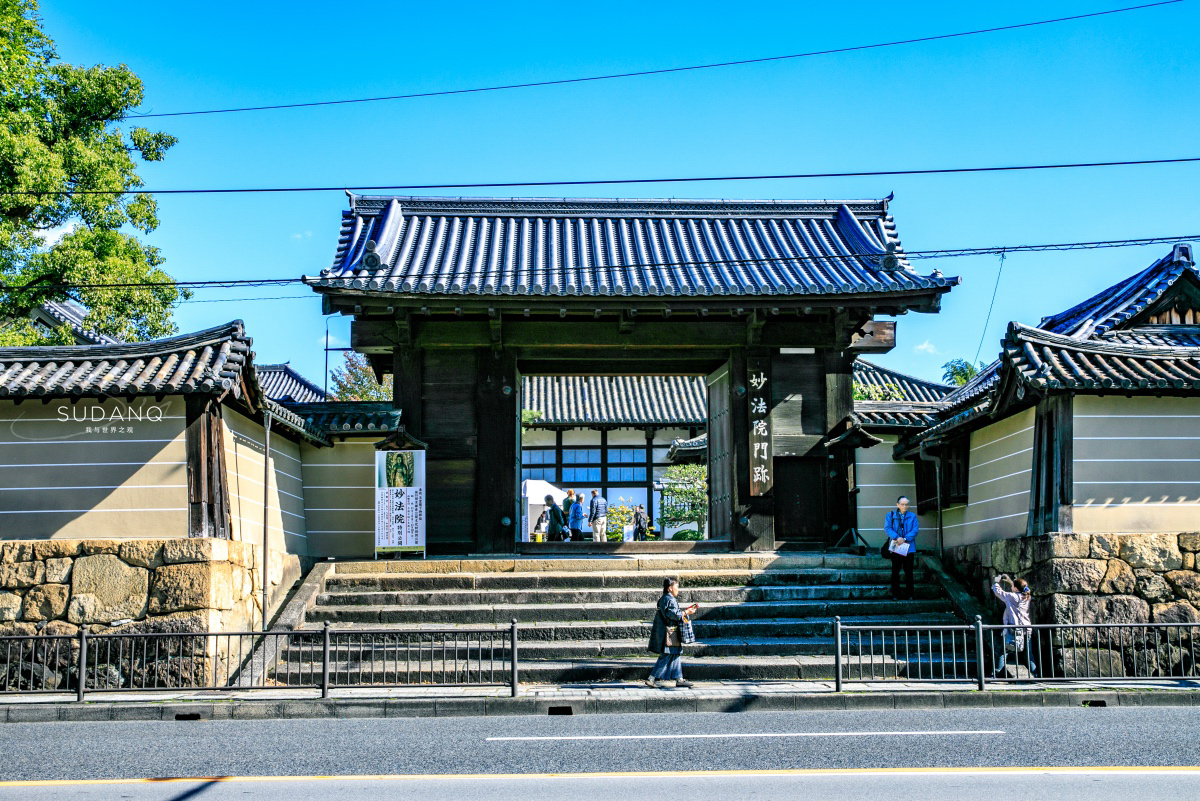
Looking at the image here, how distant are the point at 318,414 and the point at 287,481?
1512mm

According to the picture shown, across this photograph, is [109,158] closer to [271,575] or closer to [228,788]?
[271,575]

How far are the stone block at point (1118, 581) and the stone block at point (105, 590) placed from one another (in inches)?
480

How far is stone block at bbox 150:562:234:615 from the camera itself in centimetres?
1279

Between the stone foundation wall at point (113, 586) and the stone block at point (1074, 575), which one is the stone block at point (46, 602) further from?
the stone block at point (1074, 575)

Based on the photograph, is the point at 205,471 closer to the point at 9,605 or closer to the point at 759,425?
the point at 9,605

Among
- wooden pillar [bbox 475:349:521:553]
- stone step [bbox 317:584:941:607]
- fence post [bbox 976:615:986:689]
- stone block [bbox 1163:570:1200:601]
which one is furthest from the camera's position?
wooden pillar [bbox 475:349:521:553]

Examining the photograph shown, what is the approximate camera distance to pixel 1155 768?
744 cm

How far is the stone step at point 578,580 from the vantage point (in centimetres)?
1548

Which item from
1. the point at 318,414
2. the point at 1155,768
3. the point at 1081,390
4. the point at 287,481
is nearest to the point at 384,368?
the point at 318,414

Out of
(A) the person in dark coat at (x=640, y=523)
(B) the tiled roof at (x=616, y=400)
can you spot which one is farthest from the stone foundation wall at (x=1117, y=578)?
(B) the tiled roof at (x=616, y=400)

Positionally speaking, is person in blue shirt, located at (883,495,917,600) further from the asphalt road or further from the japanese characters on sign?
the asphalt road

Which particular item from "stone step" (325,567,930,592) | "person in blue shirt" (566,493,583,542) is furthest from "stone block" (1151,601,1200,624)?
"person in blue shirt" (566,493,583,542)

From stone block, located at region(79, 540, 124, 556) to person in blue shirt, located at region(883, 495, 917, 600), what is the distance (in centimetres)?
1061

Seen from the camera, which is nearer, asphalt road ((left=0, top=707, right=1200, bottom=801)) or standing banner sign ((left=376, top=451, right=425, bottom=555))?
asphalt road ((left=0, top=707, right=1200, bottom=801))
